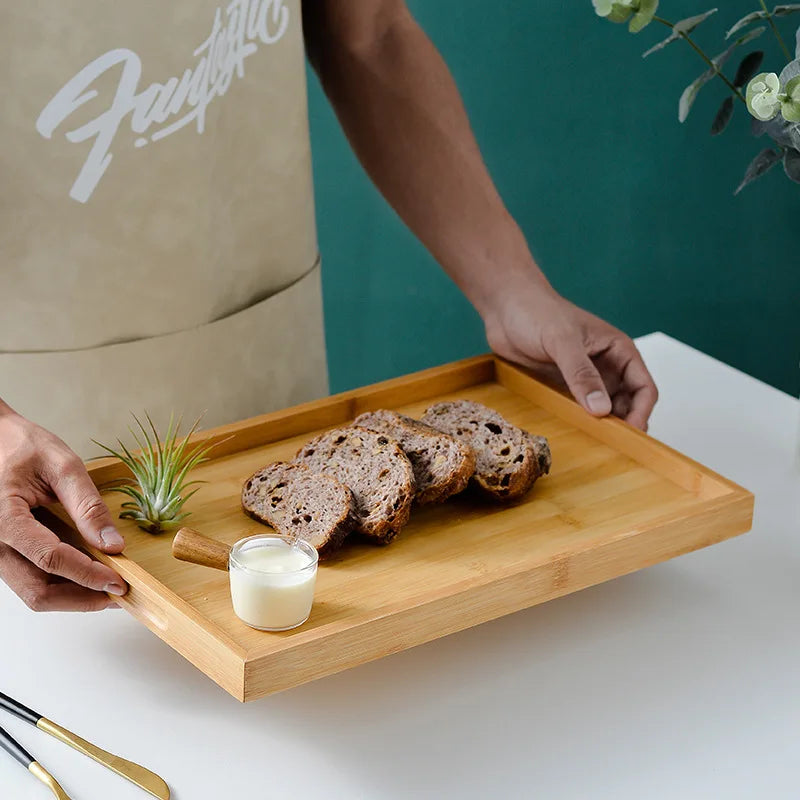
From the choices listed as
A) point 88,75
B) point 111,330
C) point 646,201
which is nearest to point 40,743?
point 111,330

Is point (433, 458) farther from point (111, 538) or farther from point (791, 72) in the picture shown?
point (791, 72)

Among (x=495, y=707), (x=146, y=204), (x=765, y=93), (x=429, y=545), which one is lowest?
(x=495, y=707)

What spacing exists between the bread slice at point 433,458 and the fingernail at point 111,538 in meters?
0.30

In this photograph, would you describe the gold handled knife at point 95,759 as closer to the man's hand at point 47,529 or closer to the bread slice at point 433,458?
the man's hand at point 47,529

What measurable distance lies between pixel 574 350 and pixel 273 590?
64 centimetres

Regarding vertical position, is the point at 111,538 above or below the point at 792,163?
below

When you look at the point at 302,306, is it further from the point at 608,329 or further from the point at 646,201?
the point at 646,201

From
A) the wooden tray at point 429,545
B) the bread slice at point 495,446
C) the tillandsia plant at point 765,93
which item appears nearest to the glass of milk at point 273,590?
the wooden tray at point 429,545

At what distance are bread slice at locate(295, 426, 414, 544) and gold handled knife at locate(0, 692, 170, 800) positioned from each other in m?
0.31

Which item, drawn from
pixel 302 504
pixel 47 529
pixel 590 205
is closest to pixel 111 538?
pixel 47 529

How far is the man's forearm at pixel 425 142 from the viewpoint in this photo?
68.9 inches

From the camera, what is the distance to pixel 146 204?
58.9 inches

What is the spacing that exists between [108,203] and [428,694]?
734 mm

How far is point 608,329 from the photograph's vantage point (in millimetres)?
1553
